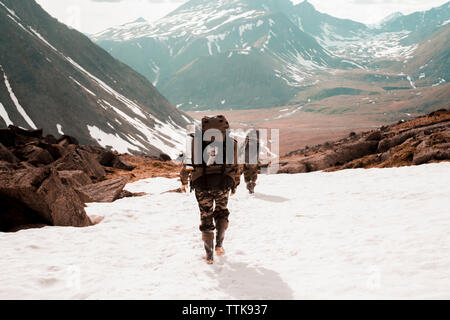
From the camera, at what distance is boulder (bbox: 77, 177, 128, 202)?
56.2 ft

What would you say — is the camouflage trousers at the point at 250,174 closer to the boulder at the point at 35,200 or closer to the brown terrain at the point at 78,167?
the brown terrain at the point at 78,167

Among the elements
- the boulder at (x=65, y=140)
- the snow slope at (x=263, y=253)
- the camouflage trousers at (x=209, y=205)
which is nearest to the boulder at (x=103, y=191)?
the snow slope at (x=263, y=253)

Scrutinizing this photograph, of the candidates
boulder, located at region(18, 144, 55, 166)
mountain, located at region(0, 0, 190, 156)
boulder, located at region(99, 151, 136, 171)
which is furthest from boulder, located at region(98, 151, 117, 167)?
mountain, located at region(0, 0, 190, 156)

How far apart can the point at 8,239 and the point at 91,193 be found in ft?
25.8

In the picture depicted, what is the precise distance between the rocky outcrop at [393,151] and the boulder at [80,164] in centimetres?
1599

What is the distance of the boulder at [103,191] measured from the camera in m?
17.1

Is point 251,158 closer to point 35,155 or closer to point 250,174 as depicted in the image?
point 250,174

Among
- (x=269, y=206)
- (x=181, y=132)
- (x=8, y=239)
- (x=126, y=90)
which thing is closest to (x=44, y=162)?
(x=8, y=239)

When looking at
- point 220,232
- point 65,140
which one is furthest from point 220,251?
point 65,140

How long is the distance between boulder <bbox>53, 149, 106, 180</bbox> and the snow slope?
953cm

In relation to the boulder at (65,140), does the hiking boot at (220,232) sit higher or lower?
lower

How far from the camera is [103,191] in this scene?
18.4 m

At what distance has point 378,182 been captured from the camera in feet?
56.8

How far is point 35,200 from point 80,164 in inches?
580
